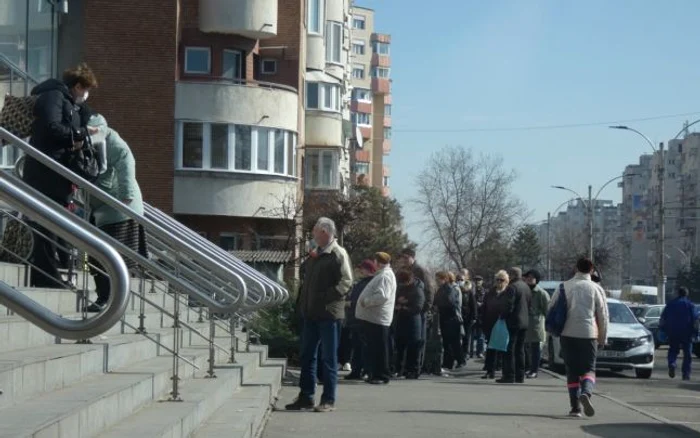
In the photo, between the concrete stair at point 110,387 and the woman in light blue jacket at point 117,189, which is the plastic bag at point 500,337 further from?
the woman in light blue jacket at point 117,189

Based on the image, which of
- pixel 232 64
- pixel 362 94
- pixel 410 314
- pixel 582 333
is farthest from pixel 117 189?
pixel 362 94

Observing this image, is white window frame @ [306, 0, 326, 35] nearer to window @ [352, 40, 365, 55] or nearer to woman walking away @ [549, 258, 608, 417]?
woman walking away @ [549, 258, 608, 417]

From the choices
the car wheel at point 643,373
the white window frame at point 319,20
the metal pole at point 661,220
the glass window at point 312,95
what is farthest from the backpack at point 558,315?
the metal pole at point 661,220

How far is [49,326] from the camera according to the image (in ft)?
17.4

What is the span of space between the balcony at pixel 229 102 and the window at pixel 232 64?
3.07ft

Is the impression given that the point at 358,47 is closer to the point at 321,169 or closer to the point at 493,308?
the point at 321,169

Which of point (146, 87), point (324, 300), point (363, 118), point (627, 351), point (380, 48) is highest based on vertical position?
point (380, 48)

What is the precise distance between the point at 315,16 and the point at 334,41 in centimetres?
1448

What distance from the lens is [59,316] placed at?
539 cm

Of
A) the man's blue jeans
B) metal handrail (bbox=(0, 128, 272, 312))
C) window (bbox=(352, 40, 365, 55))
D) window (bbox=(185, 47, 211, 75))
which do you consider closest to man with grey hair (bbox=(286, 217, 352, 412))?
the man's blue jeans

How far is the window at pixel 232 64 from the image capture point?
136 ft

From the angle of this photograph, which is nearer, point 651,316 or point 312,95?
point 651,316

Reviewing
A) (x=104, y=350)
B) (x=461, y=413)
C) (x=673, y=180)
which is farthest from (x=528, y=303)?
(x=673, y=180)

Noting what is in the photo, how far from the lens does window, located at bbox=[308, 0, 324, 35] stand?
166ft
